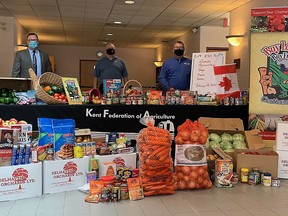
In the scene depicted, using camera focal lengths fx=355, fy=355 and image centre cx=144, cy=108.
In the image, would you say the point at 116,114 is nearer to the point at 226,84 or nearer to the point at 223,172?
the point at 223,172

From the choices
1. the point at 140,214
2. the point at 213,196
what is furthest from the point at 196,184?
the point at 140,214

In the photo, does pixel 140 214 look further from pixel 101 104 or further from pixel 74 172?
pixel 101 104

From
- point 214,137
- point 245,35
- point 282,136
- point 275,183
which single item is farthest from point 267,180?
point 245,35

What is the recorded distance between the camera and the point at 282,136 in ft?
13.3

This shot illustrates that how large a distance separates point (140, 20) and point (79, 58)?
6479mm

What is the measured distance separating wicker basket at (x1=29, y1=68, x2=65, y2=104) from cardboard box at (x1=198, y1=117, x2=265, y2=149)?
1.83 m

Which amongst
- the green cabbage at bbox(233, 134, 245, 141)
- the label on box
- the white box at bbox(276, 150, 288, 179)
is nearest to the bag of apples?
the label on box

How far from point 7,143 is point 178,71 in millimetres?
2786

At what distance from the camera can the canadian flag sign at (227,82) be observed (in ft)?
15.8

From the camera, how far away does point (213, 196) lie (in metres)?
3.38

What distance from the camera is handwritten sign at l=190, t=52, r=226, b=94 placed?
193 inches

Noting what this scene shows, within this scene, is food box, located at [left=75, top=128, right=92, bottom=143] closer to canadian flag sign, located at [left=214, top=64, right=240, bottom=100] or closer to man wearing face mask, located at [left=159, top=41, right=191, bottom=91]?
man wearing face mask, located at [left=159, top=41, right=191, bottom=91]

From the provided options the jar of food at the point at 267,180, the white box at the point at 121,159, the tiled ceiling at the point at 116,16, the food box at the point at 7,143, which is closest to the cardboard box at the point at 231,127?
the jar of food at the point at 267,180

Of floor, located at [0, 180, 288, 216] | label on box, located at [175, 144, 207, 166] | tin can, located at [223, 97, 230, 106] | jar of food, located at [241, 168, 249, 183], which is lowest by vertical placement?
floor, located at [0, 180, 288, 216]
